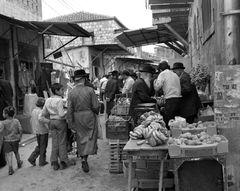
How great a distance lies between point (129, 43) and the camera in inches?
722

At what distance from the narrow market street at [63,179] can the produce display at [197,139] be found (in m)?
1.62

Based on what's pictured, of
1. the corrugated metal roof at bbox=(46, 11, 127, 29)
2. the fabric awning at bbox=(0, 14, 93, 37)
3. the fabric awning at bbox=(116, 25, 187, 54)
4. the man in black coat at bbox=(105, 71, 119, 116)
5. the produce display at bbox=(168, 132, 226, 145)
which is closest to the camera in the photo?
the produce display at bbox=(168, 132, 226, 145)

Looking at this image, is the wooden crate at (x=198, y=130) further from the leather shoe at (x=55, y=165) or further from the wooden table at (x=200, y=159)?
the leather shoe at (x=55, y=165)

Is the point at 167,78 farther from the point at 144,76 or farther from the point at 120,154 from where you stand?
the point at 120,154

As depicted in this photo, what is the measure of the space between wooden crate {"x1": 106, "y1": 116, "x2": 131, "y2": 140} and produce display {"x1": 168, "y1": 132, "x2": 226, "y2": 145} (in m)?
1.79

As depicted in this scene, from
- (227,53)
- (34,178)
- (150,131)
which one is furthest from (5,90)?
(227,53)

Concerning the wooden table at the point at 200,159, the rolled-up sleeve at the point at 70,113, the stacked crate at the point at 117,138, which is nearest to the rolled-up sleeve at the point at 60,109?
the rolled-up sleeve at the point at 70,113

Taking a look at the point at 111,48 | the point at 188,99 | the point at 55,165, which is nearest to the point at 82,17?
the point at 111,48

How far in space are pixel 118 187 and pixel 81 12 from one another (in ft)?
88.4

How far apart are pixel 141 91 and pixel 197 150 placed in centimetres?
265

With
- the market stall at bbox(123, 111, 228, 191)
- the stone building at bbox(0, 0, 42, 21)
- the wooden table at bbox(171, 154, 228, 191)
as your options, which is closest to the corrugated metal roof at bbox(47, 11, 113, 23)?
the stone building at bbox(0, 0, 42, 21)

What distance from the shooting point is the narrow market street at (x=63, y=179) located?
547 centimetres

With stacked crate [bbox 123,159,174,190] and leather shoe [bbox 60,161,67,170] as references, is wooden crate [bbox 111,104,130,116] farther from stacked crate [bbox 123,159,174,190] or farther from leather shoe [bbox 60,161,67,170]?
stacked crate [bbox 123,159,174,190]

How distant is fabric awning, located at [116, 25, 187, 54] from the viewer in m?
15.0
